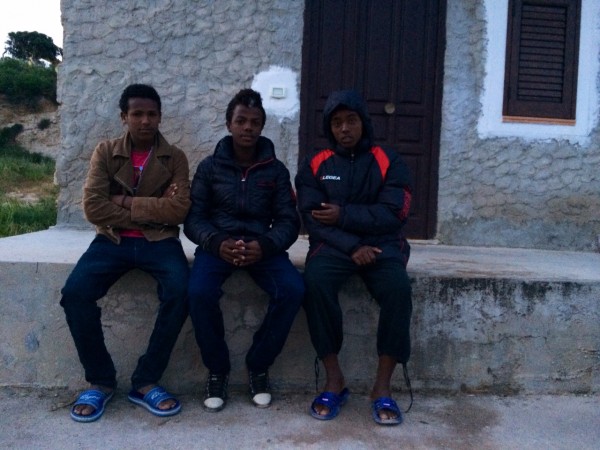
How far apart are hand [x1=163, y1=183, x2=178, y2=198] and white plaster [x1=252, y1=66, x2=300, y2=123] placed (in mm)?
1971

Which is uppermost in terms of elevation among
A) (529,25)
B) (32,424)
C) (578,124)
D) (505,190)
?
(529,25)

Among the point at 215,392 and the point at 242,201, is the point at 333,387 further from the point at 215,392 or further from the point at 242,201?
the point at 242,201

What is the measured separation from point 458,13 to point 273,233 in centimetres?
296

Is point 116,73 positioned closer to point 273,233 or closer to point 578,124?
point 273,233

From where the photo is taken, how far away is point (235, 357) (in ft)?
11.4

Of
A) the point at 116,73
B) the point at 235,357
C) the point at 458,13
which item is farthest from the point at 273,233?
the point at 458,13

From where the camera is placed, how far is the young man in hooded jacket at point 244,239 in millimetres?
3092

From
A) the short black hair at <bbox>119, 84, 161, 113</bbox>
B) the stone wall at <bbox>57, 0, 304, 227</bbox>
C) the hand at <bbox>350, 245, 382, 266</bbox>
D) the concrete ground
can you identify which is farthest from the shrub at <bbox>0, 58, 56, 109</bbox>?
the hand at <bbox>350, 245, 382, 266</bbox>

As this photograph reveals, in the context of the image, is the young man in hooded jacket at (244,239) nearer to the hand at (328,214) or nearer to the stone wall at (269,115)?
the hand at (328,214)

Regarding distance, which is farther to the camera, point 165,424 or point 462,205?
point 462,205

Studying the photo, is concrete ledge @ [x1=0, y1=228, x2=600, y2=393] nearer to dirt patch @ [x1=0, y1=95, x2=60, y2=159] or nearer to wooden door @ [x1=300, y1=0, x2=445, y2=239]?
wooden door @ [x1=300, y1=0, x2=445, y2=239]

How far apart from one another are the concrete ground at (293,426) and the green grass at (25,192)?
377cm

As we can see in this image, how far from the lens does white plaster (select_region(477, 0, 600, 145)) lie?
514 cm

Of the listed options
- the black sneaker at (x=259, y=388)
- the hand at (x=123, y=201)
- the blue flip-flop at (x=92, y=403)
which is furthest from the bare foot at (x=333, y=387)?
the hand at (x=123, y=201)
